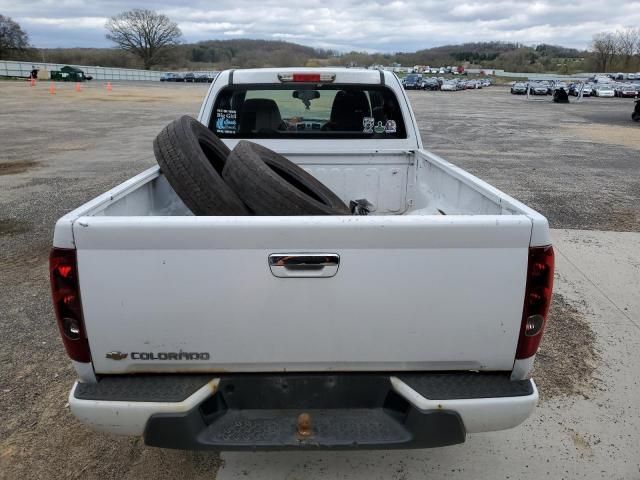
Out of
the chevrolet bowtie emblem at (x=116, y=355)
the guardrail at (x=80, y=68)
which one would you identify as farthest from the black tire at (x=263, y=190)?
the guardrail at (x=80, y=68)

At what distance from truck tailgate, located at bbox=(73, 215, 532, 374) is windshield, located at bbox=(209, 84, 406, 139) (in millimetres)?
2695

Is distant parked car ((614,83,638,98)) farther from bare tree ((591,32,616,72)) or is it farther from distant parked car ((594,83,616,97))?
bare tree ((591,32,616,72))

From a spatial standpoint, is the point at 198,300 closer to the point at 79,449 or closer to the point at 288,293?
the point at 288,293

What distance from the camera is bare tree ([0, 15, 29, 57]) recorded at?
7965cm

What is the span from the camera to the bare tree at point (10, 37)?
261 feet

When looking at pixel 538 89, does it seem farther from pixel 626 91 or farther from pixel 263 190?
pixel 263 190

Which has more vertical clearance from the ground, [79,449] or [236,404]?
[236,404]

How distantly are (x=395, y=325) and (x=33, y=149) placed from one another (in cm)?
1410

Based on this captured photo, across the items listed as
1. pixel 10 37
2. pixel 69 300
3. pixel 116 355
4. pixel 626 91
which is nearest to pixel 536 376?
pixel 116 355

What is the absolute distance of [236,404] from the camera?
2.25 metres

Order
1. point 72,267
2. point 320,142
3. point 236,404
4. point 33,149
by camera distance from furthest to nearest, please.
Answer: point 33,149, point 320,142, point 236,404, point 72,267

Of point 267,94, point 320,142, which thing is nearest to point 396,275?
→ point 320,142

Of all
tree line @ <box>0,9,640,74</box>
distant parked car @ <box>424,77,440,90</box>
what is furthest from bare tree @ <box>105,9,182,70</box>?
distant parked car @ <box>424,77,440,90</box>

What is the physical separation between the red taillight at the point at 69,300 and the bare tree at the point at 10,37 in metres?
92.8
